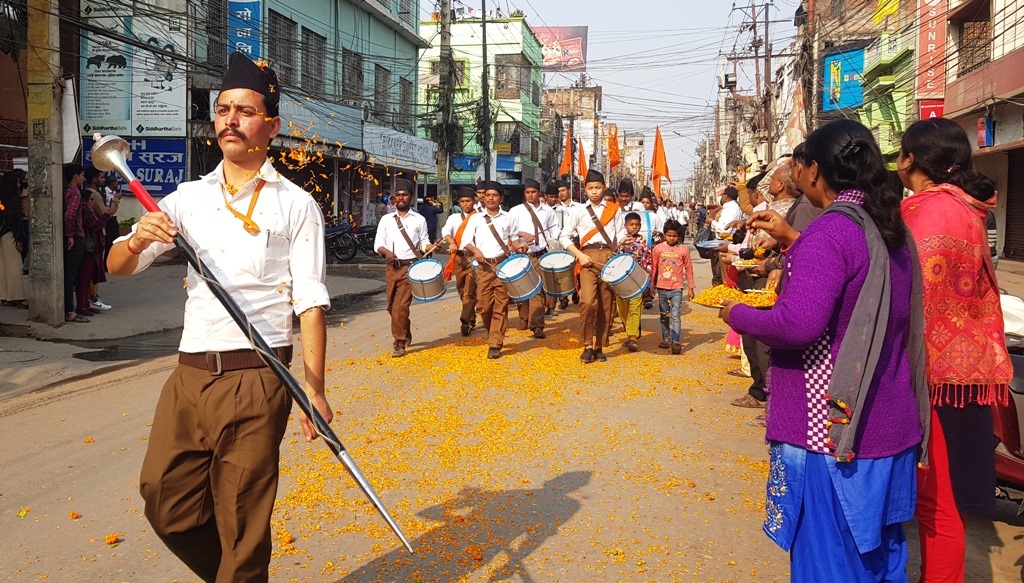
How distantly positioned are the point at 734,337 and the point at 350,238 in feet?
57.1

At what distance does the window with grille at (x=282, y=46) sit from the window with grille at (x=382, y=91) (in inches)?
258

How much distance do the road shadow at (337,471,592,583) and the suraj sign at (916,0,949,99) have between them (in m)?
25.3

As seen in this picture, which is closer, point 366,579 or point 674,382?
point 366,579

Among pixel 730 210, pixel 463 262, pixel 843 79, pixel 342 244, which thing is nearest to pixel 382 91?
pixel 342 244

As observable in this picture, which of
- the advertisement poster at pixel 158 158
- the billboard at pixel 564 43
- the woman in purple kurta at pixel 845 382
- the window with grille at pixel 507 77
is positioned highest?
the billboard at pixel 564 43

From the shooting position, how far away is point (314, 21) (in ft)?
91.4

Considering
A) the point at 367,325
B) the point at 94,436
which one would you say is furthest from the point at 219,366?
the point at 367,325

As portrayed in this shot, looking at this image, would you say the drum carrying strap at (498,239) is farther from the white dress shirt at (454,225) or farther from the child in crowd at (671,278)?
the child in crowd at (671,278)

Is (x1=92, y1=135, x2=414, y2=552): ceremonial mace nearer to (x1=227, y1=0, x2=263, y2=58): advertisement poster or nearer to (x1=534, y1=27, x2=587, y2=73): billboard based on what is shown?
(x1=227, y1=0, x2=263, y2=58): advertisement poster

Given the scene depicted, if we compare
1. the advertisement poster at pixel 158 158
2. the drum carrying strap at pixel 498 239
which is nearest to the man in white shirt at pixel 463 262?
the drum carrying strap at pixel 498 239

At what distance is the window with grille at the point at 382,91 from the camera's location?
111ft

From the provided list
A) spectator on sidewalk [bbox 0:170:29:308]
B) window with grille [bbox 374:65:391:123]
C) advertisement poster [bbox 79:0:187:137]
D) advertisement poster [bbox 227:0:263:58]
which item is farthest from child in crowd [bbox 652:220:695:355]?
window with grille [bbox 374:65:391:123]

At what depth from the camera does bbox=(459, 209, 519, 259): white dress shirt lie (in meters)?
12.0

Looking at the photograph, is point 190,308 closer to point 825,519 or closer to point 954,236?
point 825,519
